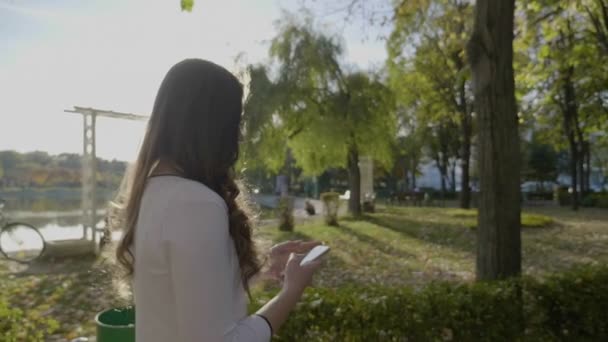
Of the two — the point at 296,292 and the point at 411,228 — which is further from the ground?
the point at 296,292

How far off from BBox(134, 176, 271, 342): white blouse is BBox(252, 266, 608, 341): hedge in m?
2.07

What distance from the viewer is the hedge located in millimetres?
3338

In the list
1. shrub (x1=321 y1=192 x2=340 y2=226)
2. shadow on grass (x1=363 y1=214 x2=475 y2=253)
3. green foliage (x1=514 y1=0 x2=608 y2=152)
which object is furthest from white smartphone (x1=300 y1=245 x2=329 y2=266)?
shrub (x1=321 y1=192 x2=340 y2=226)

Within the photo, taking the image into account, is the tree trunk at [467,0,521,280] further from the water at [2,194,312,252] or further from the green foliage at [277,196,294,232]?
the green foliage at [277,196,294,232]

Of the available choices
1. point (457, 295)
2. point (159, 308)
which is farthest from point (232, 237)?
point (457, 295)

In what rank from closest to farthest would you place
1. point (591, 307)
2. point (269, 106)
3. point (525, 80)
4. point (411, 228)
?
1. point (591, 307)
2. point (525, 80)
3. point (411, 228)
4. point (269, 106)

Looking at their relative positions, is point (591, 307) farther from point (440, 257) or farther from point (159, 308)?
point (440, 257)

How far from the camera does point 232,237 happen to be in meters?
1.45

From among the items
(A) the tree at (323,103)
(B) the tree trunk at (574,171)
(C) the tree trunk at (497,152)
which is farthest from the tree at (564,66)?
(A) the tree at (323,103)

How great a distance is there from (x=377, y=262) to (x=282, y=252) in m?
9.19

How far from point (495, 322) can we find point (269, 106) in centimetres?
1725

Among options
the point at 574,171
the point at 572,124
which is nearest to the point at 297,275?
the point at 572,124

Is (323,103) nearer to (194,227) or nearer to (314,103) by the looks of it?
(314,103)

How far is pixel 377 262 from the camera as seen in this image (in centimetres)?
1095
